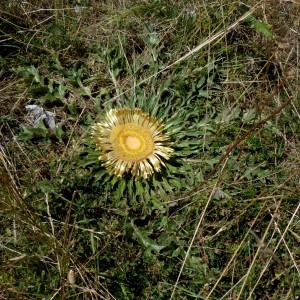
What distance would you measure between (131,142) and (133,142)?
0.01 meters

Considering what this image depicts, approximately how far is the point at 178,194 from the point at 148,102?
542 millimetres

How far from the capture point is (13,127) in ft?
10.0

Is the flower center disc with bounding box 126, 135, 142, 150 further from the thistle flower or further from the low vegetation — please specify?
the low vegetation

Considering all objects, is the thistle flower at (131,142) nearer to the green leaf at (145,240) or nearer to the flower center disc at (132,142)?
the flower center disc at (132,142)

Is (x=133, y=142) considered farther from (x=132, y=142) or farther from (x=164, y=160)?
(x=164, y=160)

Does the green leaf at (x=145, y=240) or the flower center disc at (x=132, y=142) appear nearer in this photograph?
the green leaf at (x=145, y=240)

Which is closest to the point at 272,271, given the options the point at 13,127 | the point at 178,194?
the point at 178,194

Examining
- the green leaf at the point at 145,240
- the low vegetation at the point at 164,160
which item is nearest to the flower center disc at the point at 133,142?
the low vegetation at the point at 164,160

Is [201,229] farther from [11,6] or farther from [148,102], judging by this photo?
[11,6]

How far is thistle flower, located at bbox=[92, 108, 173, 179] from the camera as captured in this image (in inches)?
115

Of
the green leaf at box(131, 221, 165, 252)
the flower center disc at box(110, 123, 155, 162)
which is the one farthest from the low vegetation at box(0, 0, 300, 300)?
the flower center disc at box(110, 123, 155, 162)

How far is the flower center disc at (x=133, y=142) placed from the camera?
2977 mm

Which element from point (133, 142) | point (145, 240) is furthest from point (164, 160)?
point (145, 240)

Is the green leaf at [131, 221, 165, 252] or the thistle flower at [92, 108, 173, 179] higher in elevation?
the thistle flower at [92, 108, 173, 179]
